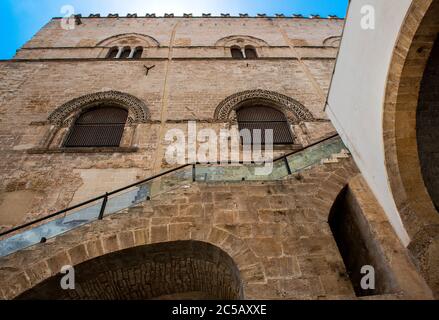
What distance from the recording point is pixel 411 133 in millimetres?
4465

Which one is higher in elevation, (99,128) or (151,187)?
(99,128)

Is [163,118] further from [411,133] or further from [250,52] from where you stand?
[250,52]

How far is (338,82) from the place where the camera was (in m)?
6.17

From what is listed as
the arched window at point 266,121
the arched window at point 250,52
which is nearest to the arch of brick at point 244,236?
the arched window at point 266,121

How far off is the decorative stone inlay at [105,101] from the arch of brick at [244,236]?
4.74m

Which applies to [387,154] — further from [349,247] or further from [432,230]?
[349,247]

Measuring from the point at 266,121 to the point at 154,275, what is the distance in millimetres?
6127

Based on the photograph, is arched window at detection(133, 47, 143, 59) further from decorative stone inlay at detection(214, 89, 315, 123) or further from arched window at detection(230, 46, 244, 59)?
decorative stone inlay at detection(214, 89, 315, 123)

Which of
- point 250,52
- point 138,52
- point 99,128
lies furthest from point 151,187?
point 250,52

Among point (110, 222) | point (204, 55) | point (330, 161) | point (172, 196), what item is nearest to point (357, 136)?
point (330, 161)

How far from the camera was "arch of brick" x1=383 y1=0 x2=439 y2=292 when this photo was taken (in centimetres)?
381

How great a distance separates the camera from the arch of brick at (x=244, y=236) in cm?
395

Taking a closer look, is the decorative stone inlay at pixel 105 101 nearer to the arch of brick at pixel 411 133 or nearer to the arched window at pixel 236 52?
the arched window at pixel 236 52

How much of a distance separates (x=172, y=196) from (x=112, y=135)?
4576mm
